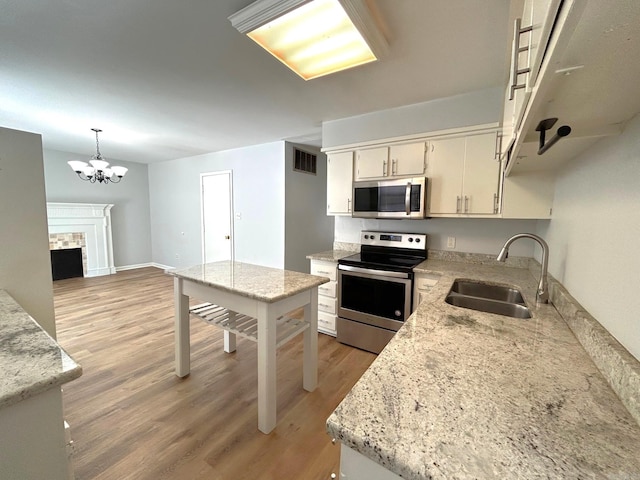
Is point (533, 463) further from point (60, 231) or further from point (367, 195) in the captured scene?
point (60, 231)

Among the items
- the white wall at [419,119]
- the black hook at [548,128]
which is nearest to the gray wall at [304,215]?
the white wall at [419,119]

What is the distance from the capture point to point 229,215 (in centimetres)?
495

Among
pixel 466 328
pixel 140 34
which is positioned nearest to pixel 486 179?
pixel 466 328

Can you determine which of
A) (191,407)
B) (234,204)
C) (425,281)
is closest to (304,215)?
(234,204)

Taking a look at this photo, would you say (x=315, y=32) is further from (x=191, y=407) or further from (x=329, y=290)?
(x=191, y=407)

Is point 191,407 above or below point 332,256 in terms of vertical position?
below

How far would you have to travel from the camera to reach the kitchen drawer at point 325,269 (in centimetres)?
283

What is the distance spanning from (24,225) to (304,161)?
3573 millimetres

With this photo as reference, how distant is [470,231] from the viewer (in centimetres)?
267

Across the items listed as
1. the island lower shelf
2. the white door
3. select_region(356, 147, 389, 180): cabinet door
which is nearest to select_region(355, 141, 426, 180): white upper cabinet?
select_region(356, 147, 389, 180): cabinet door

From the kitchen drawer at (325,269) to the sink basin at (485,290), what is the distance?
4.05ft

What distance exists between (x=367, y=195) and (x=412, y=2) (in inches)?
64.2

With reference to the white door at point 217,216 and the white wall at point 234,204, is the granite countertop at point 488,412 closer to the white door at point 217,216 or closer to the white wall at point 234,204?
the white wall at point 234,204

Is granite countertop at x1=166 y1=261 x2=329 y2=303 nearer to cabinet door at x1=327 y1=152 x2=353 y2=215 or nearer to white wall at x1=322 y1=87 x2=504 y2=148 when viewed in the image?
cabinet door at x1=327 y1=152 x2=353 y2=215
